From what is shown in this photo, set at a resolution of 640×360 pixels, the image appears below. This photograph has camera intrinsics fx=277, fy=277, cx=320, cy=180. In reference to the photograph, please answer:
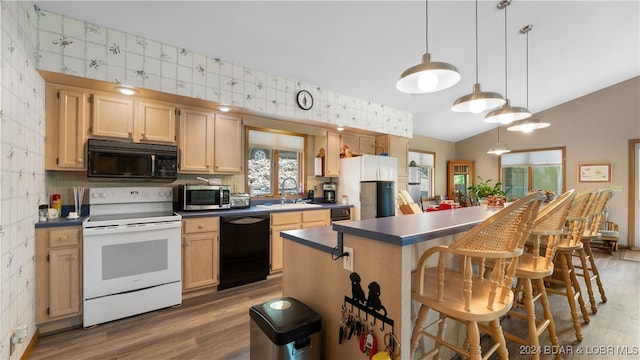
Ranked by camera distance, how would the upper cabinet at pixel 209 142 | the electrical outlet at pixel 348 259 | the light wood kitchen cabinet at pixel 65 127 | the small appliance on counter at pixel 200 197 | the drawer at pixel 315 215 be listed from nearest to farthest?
1. the electrical outlet at pixel 348 259
2. the light wood kitchen cabinet at pixel 65 127
3. the small appliance on counter at pixel 200 197
4. the upper cabinet at pixel 209 142
5. the drawer at pixel 315 215

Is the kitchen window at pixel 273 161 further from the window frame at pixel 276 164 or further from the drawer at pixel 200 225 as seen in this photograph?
the drawer at pixel 200 225

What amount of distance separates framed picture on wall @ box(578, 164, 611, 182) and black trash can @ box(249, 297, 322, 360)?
279 inches

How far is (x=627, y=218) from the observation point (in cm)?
538

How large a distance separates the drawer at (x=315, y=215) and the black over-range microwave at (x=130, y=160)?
1647 millimetres

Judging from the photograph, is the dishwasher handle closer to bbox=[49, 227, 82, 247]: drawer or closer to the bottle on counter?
bbox=[49, 227, 82, 247]: drawer

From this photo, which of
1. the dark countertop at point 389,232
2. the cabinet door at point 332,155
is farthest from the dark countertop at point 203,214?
the dark countertop at point 389,232

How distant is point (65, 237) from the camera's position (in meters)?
2.28

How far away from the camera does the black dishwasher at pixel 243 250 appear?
3070mm

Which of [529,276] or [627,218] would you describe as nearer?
[529,276]

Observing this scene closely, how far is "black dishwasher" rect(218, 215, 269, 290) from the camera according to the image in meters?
3.07

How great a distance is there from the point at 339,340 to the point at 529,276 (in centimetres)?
121

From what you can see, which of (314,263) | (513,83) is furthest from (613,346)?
(513,83)

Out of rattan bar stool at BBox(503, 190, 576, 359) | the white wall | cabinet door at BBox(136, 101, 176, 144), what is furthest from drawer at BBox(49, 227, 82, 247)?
rattan bar stool at BBox(503, 190, 576, 359)

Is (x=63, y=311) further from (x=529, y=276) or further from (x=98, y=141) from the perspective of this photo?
(x=529, y=276)
